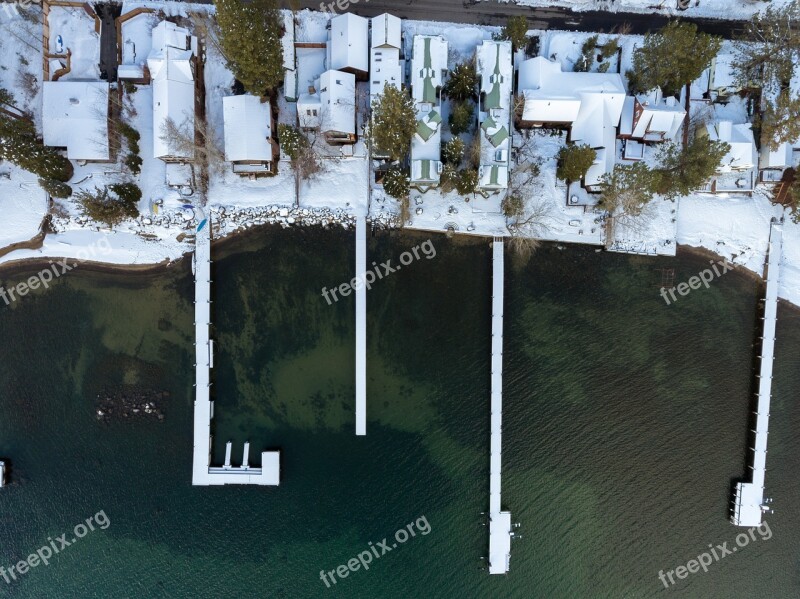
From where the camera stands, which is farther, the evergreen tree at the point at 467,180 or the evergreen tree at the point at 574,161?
the evergreen tree at the point at 467,180

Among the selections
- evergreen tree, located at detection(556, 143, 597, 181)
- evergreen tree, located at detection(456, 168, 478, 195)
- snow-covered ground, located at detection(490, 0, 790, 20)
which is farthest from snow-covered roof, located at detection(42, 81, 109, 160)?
evergreen tree, located at detection(556, 143, 597, 181)

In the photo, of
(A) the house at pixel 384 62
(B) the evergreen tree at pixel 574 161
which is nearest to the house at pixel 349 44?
(A) the house at pixel 384 62

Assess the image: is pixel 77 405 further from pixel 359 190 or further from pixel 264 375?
pixel 359 190

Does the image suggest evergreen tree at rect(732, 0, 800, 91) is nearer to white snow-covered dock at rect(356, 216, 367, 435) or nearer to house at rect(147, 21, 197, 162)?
white snow-covered dock at rect(356, 216, 367, 435)

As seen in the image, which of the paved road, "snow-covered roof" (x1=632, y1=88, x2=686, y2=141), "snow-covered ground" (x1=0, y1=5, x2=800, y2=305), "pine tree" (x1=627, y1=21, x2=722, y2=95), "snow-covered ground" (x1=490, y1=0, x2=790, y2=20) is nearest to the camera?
"pine tree" (x1=627, y1=21, x2=722, y2=95)

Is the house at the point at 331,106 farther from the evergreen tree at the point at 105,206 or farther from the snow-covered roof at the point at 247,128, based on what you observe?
the evergreen tree at the point at 105,206

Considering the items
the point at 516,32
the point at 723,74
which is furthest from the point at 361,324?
the point at 723,74
